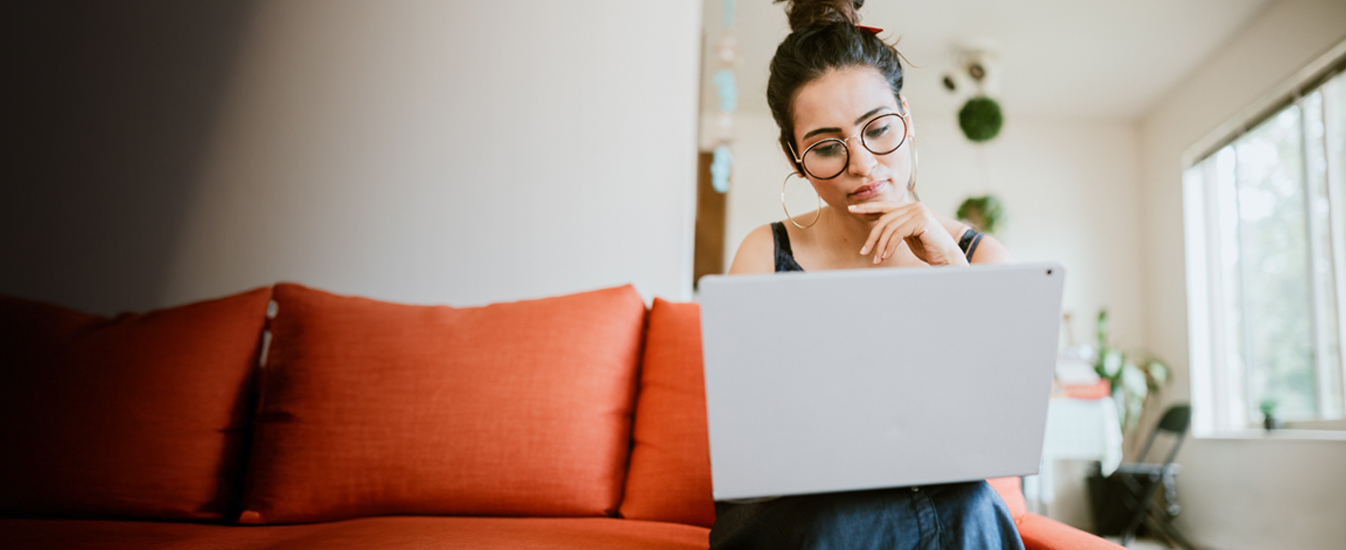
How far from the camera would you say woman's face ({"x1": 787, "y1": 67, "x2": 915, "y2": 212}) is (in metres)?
1.05

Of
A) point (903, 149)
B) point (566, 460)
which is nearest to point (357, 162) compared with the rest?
point (566, 460)

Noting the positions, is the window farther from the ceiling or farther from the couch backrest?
the couch backrest

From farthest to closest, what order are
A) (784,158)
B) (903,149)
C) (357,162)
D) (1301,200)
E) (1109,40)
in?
1. (1109,40)
2. (1301,200)
3. (357,162)
4. (784,158)
5. (903,149)

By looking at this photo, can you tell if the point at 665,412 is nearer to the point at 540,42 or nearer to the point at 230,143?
the point at 540,42

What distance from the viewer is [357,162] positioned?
1.82 meters

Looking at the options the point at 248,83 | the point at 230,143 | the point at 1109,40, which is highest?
the point at 1109,40

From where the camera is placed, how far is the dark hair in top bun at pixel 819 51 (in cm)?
109

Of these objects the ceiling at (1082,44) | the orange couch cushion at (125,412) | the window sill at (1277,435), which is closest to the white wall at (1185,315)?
the window sill at (1277,435)

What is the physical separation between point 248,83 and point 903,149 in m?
1.68

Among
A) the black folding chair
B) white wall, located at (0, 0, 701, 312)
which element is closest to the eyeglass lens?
white wall, located at (0, 0, 701, 312)

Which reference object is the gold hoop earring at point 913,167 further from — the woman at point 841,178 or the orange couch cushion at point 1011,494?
the orange couch cushion at point 1011,494

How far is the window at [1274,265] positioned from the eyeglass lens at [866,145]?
2.92 m

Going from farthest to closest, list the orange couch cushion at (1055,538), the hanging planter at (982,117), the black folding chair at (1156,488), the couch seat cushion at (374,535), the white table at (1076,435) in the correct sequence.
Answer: the hanging planter at (982,117), the black folding chair at (1156,488), the white table at (1076,435), the couch seat cushion at (374,535), the orange couch cushion at (1055,538)

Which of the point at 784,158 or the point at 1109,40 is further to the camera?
the point at 1109,40
